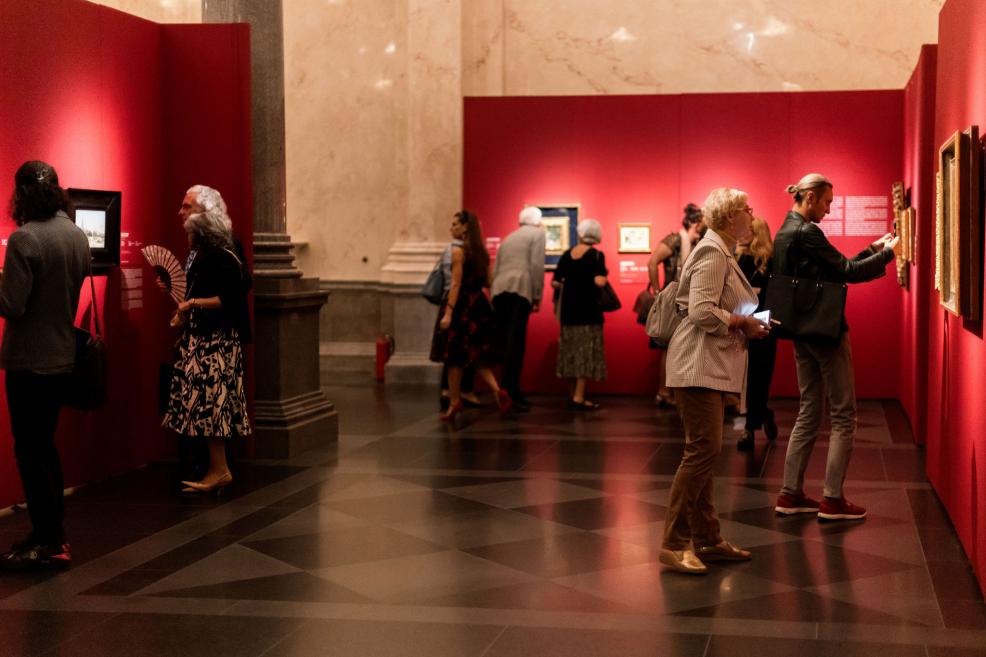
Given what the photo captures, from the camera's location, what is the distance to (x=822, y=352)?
23.1ft

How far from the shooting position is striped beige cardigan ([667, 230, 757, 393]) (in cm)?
586

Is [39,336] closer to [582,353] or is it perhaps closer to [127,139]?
[127,139]

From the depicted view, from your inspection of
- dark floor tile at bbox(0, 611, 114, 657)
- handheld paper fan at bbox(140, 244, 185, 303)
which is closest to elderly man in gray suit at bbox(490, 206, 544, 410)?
handheld paper fan at bbox(140, 244, 185, 303)

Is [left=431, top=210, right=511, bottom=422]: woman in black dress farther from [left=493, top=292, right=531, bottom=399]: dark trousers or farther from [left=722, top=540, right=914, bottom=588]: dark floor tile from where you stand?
[left=722, top=540, right=914, bottom=588]: dark floor tile

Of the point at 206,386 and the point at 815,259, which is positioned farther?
the point at 206,386

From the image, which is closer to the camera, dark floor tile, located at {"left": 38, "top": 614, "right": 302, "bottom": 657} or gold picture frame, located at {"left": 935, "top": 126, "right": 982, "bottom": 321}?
dark floor tile, located at {"left": 38, "top": 614, "right": 302, "bottom": 657}

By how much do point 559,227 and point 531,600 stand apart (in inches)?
329

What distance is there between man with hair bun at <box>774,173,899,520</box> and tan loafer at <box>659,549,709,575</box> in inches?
54.8

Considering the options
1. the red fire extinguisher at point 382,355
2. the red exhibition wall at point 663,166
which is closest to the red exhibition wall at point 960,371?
the red exhibition wall at point 663,166

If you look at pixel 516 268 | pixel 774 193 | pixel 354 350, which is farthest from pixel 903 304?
pixel 354 350

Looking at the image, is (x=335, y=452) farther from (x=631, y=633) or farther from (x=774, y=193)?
(x=774, y=193)

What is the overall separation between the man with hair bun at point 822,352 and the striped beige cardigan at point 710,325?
1.10m

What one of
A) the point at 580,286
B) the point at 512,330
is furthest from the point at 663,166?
the point at 512,330

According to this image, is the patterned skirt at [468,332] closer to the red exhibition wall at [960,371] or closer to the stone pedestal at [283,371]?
the stone pedestal at [283,371]
